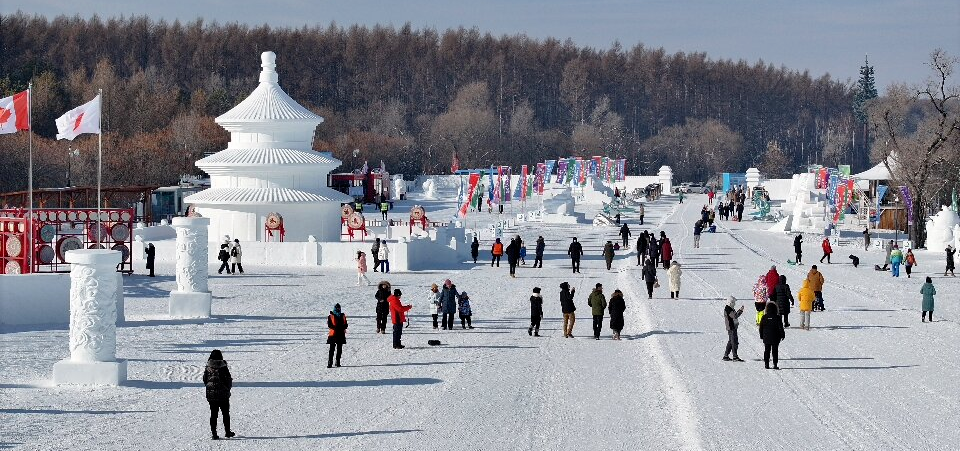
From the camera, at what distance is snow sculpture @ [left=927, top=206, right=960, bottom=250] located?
1858 inches

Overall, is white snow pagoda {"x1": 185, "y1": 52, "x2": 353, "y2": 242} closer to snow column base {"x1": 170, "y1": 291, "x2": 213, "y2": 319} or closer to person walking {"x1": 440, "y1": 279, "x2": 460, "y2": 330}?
snow column base {"x1": 170, "y1": 291, "x2": 213, "y2": 319}

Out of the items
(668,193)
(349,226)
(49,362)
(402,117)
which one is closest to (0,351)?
(49,362)

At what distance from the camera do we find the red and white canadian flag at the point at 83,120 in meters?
25.5

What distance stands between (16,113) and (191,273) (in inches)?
172

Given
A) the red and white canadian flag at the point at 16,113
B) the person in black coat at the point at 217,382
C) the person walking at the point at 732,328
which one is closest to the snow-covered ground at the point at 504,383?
the person walking at the point at 732,328

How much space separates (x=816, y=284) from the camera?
25328 mm

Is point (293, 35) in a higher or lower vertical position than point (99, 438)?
higher

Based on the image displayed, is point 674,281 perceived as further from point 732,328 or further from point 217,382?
point 217,382

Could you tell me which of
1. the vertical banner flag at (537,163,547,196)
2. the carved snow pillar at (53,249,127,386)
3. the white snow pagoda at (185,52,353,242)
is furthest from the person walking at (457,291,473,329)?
the vertical banner flag at (537,163,547,196)

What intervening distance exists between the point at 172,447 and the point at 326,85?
→ 12054cm

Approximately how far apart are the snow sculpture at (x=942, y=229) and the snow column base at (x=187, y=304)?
3097 centimetres

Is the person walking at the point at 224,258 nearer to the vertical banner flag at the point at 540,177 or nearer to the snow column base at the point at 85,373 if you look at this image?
the snow column base at the point at 85,373

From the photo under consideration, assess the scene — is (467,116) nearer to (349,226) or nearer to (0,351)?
(349,226)

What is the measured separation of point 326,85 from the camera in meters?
132
